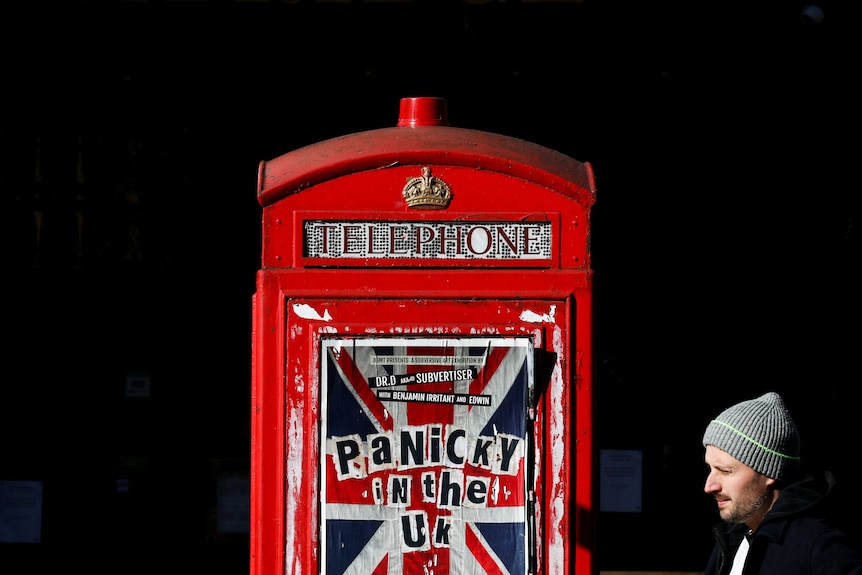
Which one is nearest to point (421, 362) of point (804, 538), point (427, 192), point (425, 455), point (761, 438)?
point (425, 455)

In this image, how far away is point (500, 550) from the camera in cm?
366

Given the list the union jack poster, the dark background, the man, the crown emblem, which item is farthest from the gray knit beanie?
the dark background

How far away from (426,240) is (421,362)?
327mm

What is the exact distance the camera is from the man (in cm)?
320

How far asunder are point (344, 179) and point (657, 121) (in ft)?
9.66

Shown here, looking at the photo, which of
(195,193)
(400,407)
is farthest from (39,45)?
(400,407)

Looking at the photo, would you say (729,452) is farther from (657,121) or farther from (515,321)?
(657,121)

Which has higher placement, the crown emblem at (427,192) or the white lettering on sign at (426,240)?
the crown emblem at (427,192)

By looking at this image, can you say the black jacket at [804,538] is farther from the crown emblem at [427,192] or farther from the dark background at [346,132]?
the dark background at [346,132]

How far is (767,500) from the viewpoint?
3.41m

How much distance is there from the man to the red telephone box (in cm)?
40

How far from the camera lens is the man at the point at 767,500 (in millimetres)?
3195

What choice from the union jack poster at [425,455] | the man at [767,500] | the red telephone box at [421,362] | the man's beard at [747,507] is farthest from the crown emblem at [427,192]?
the man's beard at [747,507]

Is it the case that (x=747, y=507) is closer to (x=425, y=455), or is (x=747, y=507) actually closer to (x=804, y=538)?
(x=804, y=538)
